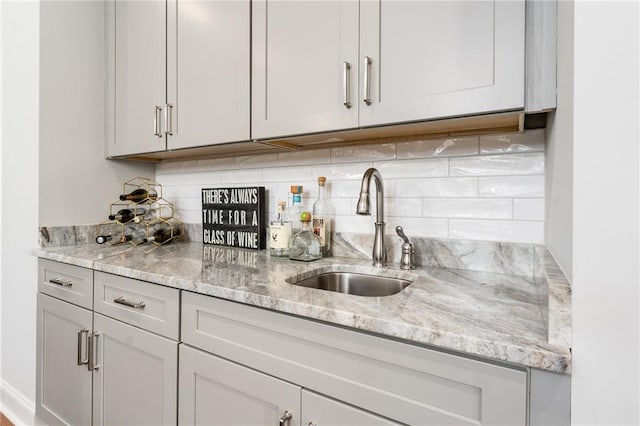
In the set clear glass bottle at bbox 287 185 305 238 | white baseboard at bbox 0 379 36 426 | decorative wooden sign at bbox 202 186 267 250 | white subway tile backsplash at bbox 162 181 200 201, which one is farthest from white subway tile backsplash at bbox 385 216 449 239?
white baseboard at bbox 0 379 36 426

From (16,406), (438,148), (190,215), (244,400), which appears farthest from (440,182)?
(16,406)

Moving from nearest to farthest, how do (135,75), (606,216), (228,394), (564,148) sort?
(606,216) < (564,148) < (228,394) < (135,75)

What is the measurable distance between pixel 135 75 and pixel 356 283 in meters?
1.57

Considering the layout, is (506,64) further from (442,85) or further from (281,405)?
(281,405)

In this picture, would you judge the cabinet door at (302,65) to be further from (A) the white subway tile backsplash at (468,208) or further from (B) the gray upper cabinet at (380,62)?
(A) the white subway tile backsplash at (468,208)

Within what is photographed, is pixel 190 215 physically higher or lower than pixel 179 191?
lower

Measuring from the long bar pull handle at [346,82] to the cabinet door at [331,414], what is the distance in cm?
88

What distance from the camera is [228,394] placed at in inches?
37.2

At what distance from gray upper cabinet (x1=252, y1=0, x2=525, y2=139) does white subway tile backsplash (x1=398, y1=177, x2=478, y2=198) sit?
355 mm

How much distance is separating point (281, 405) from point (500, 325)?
1.85 ft

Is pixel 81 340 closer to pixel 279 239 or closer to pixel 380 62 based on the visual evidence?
pixel 279 239

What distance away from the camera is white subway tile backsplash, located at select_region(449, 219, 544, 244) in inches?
43.7

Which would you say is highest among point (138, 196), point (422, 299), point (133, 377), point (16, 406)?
point (138, 196)

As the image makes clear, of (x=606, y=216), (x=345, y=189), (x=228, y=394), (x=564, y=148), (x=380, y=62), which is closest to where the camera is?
(x=606, y=216)
